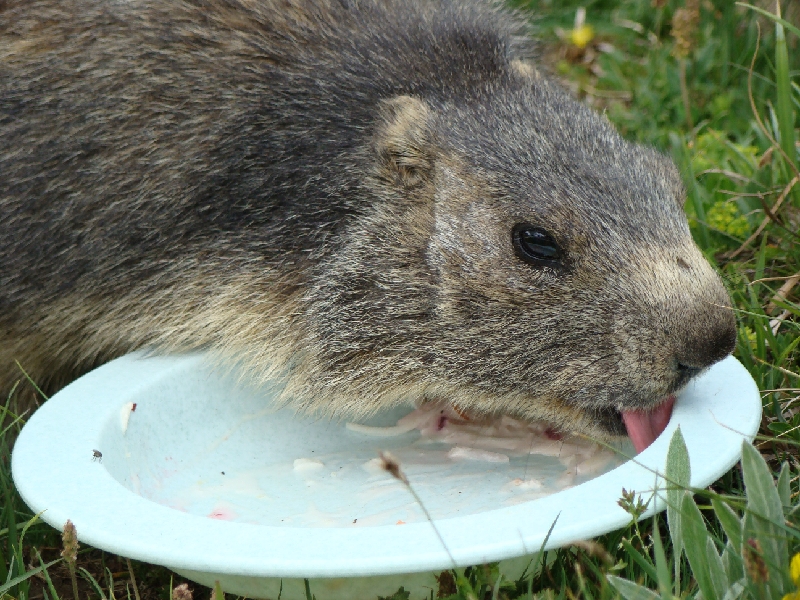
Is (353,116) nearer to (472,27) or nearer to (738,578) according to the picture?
(472,27)

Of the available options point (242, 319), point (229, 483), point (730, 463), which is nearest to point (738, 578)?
point (730, 463)

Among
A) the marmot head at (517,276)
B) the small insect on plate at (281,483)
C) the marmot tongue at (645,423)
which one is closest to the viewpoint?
the small insect on plate at (281,483)

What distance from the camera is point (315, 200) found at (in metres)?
4.23

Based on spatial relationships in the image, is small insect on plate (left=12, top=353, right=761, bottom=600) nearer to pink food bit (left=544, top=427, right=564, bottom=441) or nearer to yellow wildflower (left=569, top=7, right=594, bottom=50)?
pink food bit (left=544, top=427, right=564, bottom=441)

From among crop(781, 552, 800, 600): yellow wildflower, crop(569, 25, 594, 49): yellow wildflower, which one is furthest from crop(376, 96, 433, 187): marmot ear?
crop(569, 25, 594, 49): yellow wildflower

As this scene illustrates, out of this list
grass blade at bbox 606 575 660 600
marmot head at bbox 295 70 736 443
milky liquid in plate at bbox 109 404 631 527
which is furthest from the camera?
milky liquid in plate at bbox 109 404 631 527

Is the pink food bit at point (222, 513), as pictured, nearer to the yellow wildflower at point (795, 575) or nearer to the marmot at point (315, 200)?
the marmot at point (315, 200)

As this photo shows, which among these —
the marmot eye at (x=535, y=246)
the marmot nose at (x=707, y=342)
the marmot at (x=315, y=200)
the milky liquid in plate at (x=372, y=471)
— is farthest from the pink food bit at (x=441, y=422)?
the marmot nose at (x=707, y=342)

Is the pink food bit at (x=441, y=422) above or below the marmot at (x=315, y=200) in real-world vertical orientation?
below

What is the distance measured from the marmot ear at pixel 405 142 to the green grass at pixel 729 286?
1.45 meters

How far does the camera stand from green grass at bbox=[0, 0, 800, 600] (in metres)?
2.79

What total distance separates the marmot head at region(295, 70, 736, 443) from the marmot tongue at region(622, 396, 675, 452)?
0.03 meters

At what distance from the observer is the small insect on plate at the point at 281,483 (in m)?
2.77

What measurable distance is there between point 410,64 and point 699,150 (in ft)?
7.28
